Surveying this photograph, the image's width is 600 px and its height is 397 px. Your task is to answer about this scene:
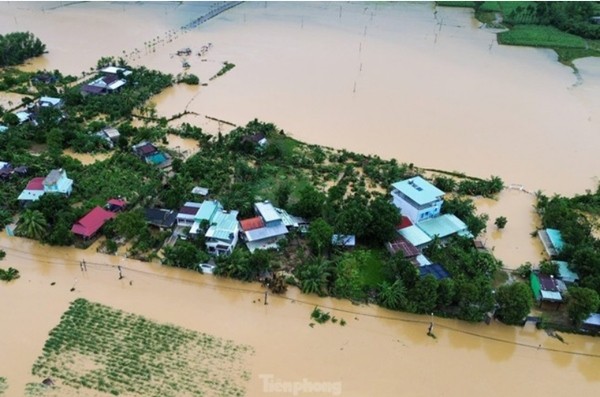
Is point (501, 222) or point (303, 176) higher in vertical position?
point (501, 222)

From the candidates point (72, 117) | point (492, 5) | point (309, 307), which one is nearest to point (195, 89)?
point (72, 117)

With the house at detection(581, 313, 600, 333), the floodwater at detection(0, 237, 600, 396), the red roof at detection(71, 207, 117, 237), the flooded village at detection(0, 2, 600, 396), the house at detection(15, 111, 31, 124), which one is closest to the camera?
the floodwater at detection(0, 237, 600, 396)

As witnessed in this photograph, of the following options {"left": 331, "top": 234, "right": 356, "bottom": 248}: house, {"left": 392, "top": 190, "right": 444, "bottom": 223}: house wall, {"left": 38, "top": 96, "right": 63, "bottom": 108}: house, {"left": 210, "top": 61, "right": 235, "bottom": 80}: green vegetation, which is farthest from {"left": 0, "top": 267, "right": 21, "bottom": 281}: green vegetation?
{"left": 210, "top": 61, "right": 235, "bottom": 80}: green vegetation

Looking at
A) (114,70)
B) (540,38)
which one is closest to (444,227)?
(114,70)

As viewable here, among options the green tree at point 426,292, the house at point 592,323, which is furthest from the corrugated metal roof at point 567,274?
the green tree at point 426,292

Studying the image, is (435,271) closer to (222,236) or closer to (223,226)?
(222,236)

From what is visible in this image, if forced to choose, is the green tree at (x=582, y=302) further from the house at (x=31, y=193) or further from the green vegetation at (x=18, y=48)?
the green vegetation at (x=18, y=48)

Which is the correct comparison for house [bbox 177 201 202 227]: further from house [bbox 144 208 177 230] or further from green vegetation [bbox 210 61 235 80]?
green vegetation [bbox 210 61 235 80]
